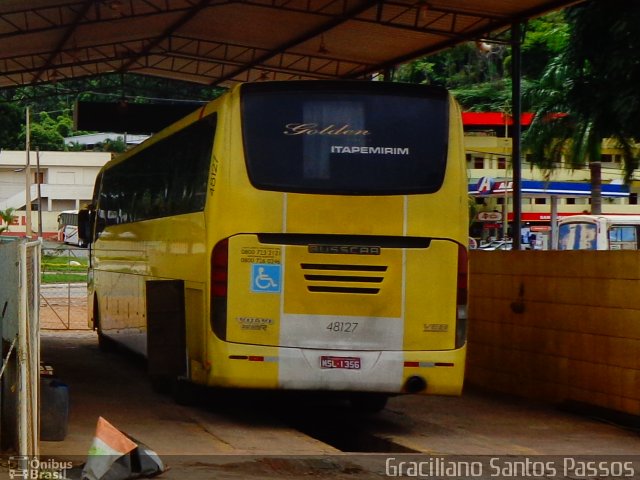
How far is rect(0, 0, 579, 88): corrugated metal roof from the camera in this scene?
19.6m

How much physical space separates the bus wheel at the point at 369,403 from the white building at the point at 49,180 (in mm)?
67677

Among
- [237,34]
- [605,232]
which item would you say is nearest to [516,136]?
[237,34]

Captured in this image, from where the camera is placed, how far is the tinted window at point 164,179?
1223 cm

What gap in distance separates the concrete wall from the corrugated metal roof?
4.33 m

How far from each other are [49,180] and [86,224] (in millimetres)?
62124

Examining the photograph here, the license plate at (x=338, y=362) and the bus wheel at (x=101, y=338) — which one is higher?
the license plate at (x=338, y=362)

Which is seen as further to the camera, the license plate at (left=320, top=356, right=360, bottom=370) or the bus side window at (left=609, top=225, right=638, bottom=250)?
the bus side window at (left=609, top=225, right=638, bottom=250)

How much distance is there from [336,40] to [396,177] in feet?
37.8

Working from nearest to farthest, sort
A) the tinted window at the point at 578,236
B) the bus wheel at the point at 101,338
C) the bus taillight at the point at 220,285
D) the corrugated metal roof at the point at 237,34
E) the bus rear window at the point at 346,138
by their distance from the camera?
the bus taillight at the point at 220,285 → the bus rear window at the point at 346,138 → the corrugated metal roof at the point at 237,34 → the bus wheel at the point at 101,338 → the tinted window at the point at 578,236

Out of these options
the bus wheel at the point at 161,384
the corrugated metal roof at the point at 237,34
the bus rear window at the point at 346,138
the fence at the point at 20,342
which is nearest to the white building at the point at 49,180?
the corrugated metal roof at the point at 237,34


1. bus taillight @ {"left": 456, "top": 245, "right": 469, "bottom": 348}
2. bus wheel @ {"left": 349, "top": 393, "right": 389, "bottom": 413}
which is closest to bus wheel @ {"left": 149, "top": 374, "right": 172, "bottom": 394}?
bus wheel @ {"left": 349, "top": 393, "right": 389, "bottom": 413}

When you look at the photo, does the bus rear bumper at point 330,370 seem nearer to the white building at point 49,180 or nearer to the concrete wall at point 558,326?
the concrete wall at point 558,326

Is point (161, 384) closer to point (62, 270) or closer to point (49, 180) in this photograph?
point (62, 270)

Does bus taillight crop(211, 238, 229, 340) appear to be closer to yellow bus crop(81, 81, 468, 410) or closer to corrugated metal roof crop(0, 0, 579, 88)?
yellow bus crop(81, 81, 468, 410)
